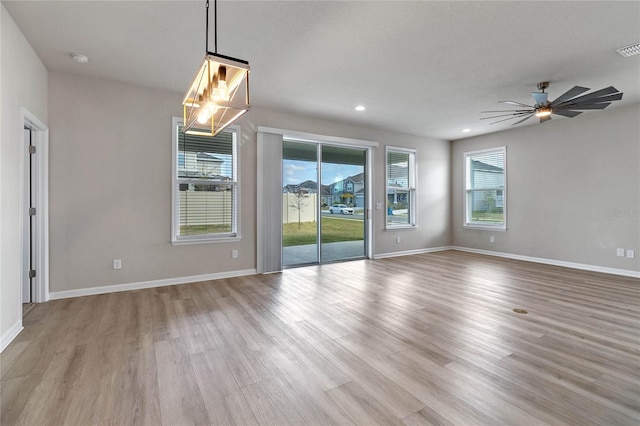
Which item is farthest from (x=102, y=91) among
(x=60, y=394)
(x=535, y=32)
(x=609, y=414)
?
(x=609, y=414)

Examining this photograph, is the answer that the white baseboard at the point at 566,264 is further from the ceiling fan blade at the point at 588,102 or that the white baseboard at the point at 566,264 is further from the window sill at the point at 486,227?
the ceiling fan blade at the point at 588,102

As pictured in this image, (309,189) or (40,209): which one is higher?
(309,189)

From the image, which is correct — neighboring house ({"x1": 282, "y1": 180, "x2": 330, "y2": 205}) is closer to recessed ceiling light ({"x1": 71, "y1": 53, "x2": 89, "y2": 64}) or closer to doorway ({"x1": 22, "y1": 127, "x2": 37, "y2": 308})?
recessed ceiling light ({"x1": 71, "y1": 53, "x2": 89, "y2": 64})

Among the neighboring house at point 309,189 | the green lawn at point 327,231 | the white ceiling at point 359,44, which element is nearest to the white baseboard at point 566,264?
the white ceiling at point 359,44

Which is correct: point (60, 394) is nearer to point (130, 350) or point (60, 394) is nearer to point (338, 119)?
point (130, 350)

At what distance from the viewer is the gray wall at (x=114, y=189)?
3801 millimetres

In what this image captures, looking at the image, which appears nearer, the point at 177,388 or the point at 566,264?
the point at 177,388

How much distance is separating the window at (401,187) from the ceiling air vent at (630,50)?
4.02m

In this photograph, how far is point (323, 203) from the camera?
6.00 meters

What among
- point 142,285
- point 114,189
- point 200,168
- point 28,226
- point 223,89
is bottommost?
point 142,285

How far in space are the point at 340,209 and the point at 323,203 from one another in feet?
1.55

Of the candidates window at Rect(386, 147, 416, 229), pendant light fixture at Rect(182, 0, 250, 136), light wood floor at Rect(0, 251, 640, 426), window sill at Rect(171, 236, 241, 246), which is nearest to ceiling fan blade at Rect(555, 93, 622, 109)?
light wood floor at Rect(0, 251, 640, 426)

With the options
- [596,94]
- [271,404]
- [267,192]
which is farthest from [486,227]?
[271,404]

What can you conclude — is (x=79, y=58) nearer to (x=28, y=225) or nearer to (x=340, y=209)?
(x=28, y=225)
